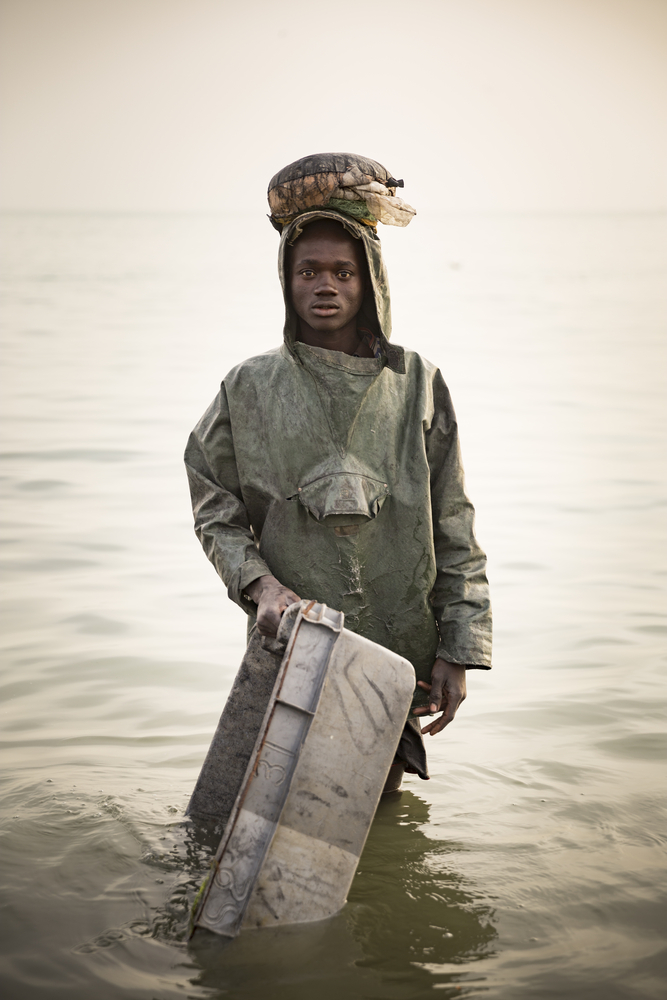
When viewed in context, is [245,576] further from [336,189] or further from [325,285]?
[336,189]

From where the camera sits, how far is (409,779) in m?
3.71

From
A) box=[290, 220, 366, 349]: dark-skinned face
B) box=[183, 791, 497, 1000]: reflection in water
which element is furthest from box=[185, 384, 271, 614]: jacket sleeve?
box=[183, 791, 497, 1000]: reflection in water

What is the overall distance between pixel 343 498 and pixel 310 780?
0.70 metres

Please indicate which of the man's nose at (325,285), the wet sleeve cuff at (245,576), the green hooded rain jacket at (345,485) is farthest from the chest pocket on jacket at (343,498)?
the man's nose at (325,285)

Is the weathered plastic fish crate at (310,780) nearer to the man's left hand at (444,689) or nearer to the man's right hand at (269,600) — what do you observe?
the man's right hand at (269,600)

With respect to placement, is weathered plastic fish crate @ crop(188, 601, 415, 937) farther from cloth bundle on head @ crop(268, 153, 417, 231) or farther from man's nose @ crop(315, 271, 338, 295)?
cloth bundle on head @ crop(268, 153, 417, 231)

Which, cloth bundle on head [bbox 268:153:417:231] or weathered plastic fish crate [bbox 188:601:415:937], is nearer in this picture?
weathered plastic fish crate [bbox 188:601:415:937]

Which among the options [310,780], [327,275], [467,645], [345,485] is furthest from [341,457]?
[310,780]

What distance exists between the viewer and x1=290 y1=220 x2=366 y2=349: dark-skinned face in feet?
9.07

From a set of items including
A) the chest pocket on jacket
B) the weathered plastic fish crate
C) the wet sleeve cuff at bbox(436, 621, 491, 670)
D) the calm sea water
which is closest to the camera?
the weathered plastic fish crate

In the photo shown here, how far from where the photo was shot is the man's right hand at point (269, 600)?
259cm

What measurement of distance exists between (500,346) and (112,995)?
17168mm

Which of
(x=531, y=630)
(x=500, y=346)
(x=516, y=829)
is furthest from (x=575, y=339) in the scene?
(x=516, y=829)

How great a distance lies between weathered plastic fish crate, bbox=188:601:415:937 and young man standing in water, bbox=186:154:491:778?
34cm
